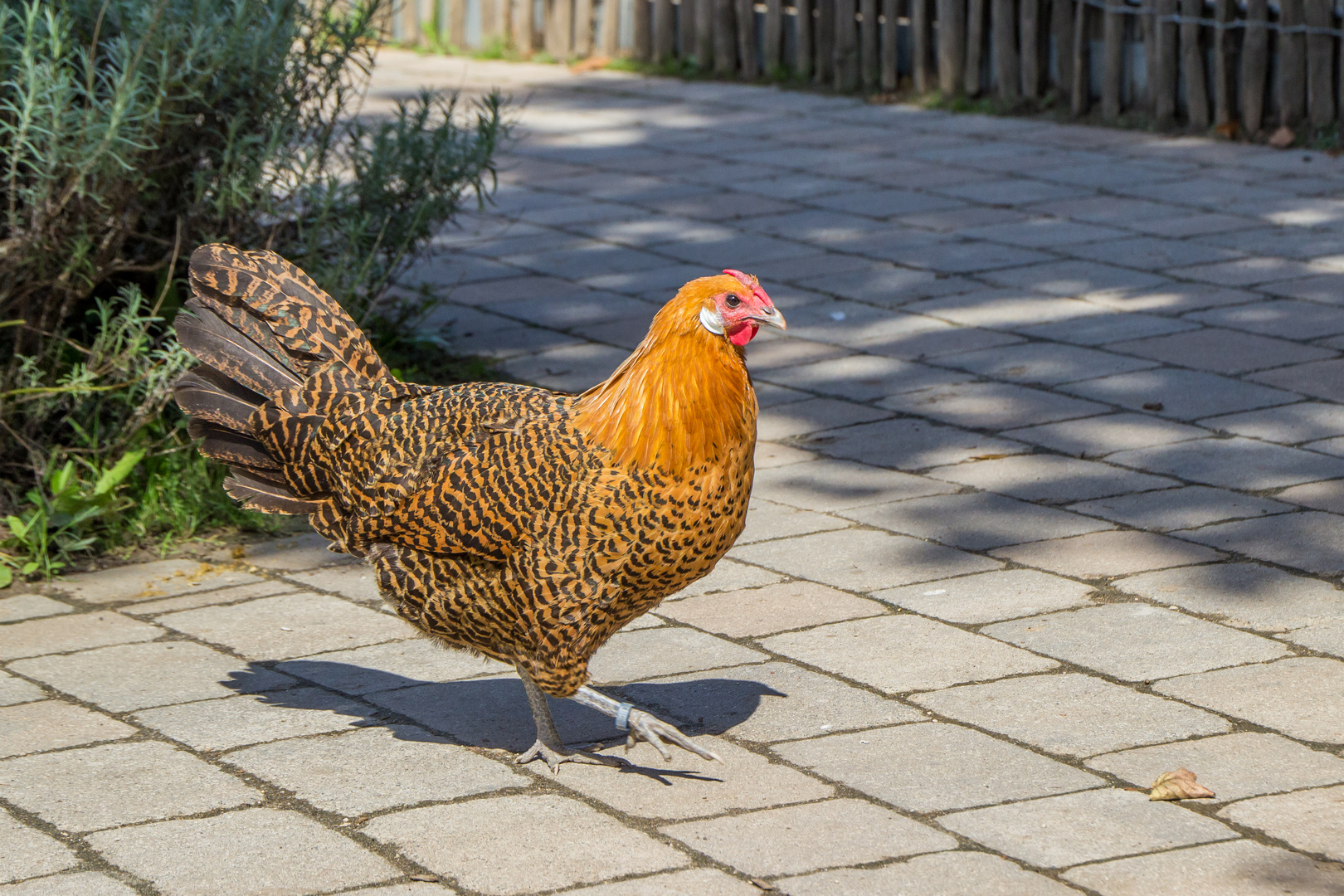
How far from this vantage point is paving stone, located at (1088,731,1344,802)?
3.46m

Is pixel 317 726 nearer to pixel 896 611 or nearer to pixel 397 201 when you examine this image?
pixel 896 611

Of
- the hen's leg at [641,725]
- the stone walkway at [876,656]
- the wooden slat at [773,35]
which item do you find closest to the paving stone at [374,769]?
the stone walkway at [876,656]

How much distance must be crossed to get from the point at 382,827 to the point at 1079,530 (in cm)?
252

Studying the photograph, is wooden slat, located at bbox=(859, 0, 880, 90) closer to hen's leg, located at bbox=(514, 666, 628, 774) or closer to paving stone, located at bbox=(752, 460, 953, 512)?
paving stone, located at bbox=(752, 460, 953, 512)

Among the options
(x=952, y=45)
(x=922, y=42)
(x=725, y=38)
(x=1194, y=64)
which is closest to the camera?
(x=1194, y=64)

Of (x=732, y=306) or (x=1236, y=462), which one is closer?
(x=732, y=306)

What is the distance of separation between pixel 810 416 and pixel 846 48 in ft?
21.7

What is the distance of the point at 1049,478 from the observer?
543cm

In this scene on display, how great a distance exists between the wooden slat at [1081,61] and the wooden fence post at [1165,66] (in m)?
0.54

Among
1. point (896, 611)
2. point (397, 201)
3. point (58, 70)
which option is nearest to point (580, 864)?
point (896, 611)

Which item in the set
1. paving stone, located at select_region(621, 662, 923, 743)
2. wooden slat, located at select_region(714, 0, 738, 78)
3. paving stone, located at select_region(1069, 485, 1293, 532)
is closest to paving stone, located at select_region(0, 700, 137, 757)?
paving stone, located at select_region(621, 662, 923, 743)

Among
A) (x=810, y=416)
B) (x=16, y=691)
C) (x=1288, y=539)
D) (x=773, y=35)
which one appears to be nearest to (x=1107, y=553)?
(x=1288, y=539)

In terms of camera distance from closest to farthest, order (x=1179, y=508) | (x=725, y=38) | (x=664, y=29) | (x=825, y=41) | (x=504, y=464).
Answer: (x=504, y=464) < (x=1179, y=508) < (x=825, y=41) < (x=725, y=38) < (x=664, y=29)

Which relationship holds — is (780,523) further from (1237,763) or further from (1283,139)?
(1283,139)
